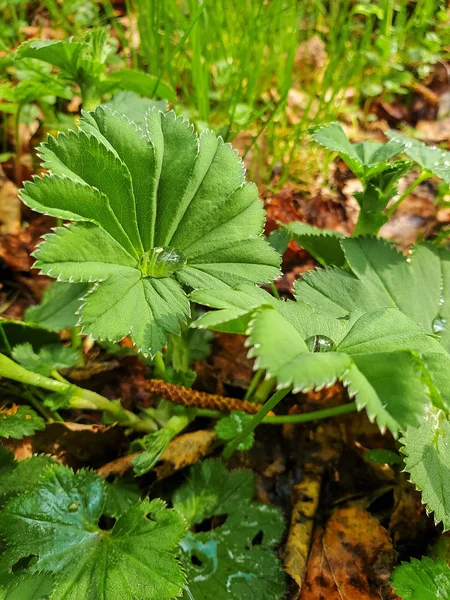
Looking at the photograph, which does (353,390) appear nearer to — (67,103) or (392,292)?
(392,292)

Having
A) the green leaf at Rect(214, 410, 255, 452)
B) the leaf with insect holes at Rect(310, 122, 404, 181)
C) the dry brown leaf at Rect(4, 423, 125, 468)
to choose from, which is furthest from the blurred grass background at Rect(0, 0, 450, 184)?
the dry brown leaf at Rect(4, 423, 125, 468)

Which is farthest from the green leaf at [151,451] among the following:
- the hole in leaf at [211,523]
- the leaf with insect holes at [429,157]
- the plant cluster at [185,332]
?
the leaf with insect holes at [429,157]

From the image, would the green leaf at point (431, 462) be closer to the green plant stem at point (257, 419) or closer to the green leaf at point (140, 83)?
the green plant stem at point (257, 419)

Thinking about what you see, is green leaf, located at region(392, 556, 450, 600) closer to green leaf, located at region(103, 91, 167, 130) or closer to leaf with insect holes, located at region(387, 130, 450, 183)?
leaf with insect holes, located at region(387, 130, 450, 183)

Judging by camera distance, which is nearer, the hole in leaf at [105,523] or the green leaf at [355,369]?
the green leaf at [355,369]

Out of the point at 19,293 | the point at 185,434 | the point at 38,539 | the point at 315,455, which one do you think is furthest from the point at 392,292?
the point at 19,293

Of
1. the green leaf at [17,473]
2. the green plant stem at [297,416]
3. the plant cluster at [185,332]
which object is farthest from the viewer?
the green plant stem at [297,416]
